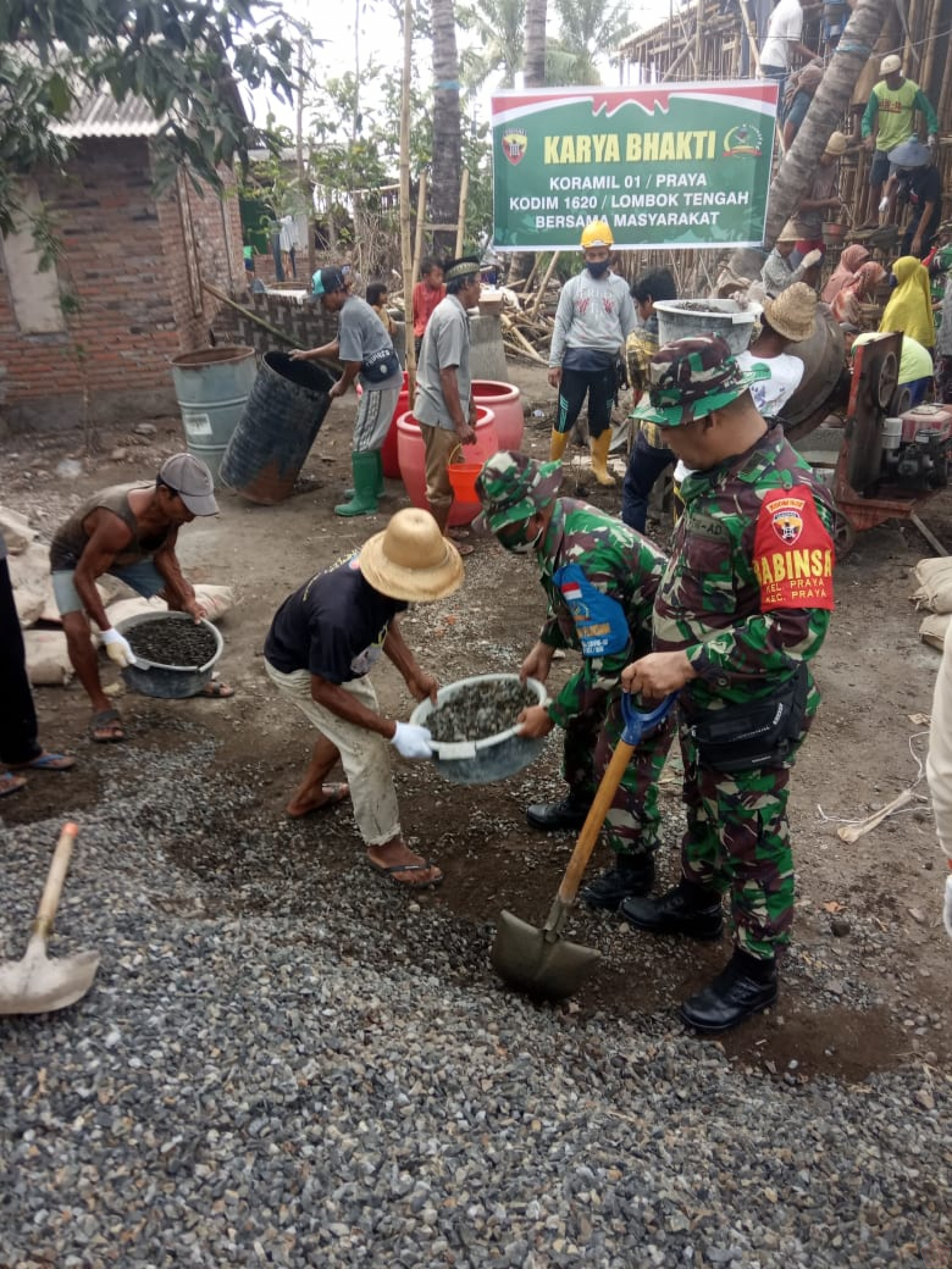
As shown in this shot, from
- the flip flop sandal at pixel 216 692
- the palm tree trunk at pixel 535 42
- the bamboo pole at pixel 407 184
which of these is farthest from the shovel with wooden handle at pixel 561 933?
the palm tree trunk at pixel 535 42

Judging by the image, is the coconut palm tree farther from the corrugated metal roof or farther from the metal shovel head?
the metal shovel head

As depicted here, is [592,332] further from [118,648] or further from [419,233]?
[118,648]

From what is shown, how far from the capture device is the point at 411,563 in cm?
292

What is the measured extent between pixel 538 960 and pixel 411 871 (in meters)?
0.77

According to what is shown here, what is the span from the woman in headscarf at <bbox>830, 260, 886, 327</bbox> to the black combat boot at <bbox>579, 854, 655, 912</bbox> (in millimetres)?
5675

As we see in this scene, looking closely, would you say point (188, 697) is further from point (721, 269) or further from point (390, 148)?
point (390, 148)

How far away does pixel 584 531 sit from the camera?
9.42 ft

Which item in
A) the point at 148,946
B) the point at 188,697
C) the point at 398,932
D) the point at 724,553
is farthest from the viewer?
the point at 188,697

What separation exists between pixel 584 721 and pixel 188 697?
2136mm

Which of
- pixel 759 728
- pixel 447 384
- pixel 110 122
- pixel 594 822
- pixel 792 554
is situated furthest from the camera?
pixel 110 122

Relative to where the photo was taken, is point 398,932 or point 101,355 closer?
point 398,932

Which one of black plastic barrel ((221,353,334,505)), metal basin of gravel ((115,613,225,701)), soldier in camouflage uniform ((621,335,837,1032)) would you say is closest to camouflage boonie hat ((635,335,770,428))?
soldier in camouflage uniform ((621,335,837,1032))

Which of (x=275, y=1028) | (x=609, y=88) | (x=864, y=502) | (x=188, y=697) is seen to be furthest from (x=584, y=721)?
(x=609, y=88)

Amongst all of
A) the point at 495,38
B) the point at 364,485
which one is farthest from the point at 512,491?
the point at 495,38
